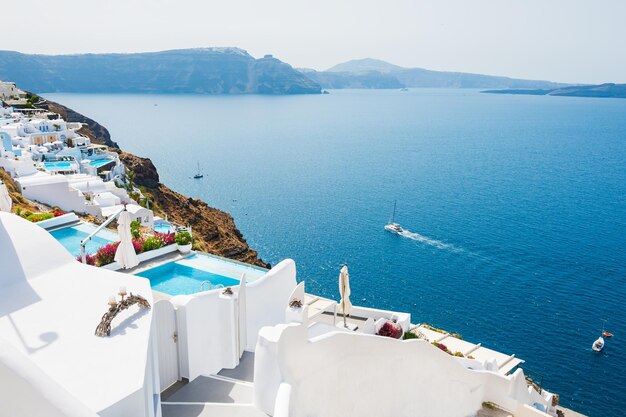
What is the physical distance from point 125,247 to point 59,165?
31143 mm

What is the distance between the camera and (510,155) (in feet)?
321

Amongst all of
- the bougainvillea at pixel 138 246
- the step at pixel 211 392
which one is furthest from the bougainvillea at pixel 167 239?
the step at pixel 211 392

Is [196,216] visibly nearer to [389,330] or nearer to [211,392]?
[389,330]

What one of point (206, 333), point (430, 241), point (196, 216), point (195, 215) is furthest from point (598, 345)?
point (195, 215)

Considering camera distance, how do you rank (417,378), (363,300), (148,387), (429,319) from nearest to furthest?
1. (148,387)
2. (417,378)
3. (429,319)
4. (363,300)

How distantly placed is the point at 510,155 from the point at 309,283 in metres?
71.6

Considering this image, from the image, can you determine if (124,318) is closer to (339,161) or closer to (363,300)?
(363,300)

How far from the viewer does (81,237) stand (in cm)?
1602

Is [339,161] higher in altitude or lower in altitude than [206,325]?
lower

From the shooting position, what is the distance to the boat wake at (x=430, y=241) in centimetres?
4827

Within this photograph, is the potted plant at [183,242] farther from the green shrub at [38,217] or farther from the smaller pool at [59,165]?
the smaller pool at [59,165]

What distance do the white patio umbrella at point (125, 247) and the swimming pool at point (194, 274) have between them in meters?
0.44

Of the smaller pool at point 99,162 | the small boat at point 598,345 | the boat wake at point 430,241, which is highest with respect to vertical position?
the smaller pool at point 99,162

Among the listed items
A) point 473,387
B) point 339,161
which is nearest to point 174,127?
point 339,161
